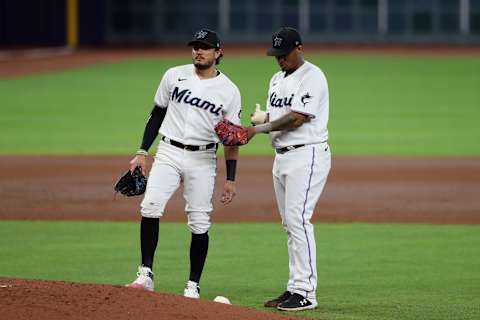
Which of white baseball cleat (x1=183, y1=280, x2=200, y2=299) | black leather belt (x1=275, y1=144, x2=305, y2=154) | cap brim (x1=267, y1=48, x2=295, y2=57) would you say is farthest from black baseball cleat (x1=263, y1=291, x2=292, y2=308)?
cap brim (x1=267, y1=48, x2=295, y2=57)

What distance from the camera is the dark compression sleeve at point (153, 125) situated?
894cm

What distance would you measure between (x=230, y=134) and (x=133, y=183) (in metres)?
0.88

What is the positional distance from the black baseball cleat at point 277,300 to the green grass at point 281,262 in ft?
0.35

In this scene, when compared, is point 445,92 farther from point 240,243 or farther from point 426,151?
point 240,243

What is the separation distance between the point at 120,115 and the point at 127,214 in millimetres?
11655

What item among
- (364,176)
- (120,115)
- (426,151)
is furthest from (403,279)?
(120,115)

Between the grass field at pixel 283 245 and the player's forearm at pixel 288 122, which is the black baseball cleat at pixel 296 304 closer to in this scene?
the grass field at pixel 283 245

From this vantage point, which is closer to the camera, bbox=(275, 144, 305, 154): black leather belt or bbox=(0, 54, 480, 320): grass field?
bbox=(275, 144, 305, 154): black leather belt

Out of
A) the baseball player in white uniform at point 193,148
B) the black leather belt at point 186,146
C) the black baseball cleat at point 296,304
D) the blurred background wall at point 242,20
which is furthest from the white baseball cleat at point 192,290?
the blurred background wall at point 242,20

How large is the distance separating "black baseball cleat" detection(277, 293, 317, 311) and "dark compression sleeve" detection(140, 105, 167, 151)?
1.58 m

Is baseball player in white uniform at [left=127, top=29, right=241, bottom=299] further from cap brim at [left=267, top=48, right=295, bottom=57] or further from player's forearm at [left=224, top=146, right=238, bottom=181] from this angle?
cap brim at [left=267, top=48, right=295, bottom=57]

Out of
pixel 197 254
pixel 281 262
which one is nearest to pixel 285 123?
pixel 197 254

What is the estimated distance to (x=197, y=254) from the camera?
8.91m

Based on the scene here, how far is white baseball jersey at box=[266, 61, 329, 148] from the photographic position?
8.66 metres
